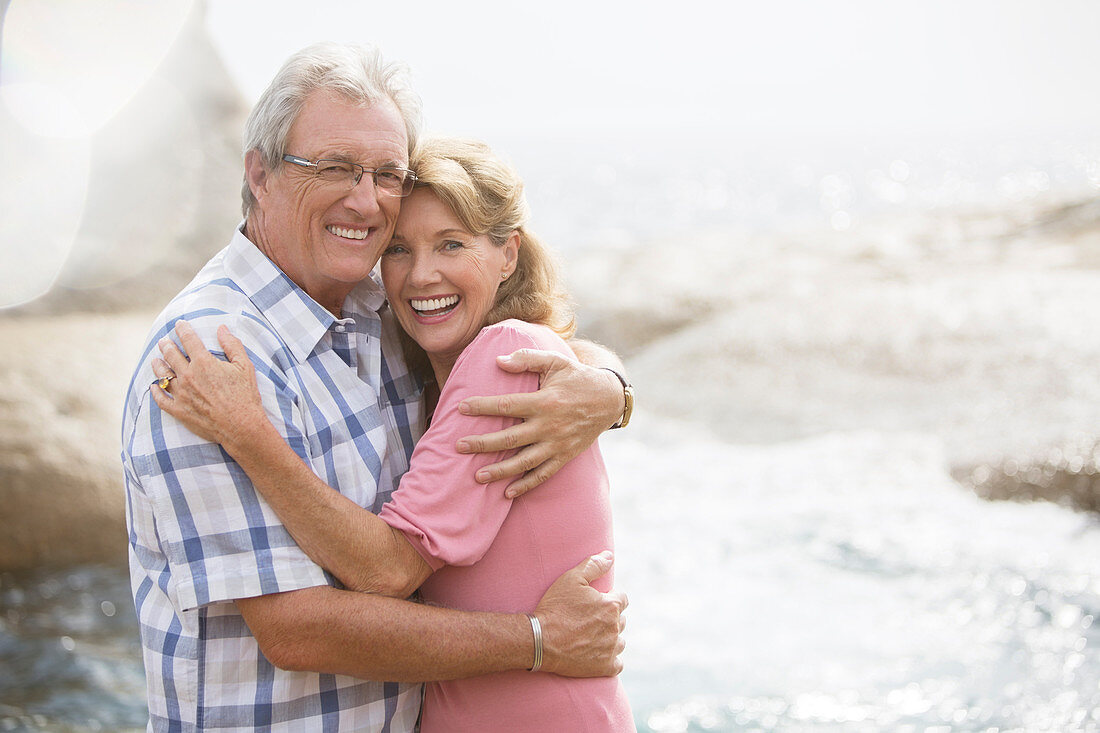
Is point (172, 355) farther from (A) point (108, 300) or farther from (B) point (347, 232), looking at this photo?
(A) point (108, 300)

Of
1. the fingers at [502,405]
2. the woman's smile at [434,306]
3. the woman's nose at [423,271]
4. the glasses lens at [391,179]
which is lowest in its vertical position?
the fingers at [502,405]

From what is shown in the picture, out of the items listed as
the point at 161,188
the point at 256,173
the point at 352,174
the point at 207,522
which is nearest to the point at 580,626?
the point at 207,522

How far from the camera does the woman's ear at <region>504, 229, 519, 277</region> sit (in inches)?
107

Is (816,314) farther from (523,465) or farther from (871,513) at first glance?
(523,465)

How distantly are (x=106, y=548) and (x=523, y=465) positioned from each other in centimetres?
453

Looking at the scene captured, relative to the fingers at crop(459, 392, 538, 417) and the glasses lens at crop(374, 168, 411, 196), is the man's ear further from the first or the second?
the fingers at crop(459, 392, 538, 417)

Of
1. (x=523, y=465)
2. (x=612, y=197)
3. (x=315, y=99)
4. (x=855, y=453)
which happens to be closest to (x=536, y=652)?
(x=523, y=465)

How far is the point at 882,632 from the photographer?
548 centimetres

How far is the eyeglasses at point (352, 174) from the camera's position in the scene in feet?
7.43

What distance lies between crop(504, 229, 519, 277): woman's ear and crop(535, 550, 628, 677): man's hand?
0.88 metres

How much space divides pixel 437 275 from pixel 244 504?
0.84 meters

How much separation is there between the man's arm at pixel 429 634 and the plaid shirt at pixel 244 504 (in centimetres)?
8

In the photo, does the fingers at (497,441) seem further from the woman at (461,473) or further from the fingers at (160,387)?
the fingers at (160,387)

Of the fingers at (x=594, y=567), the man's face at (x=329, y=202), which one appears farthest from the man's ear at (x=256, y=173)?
the fingers at (x=594, y=567)
